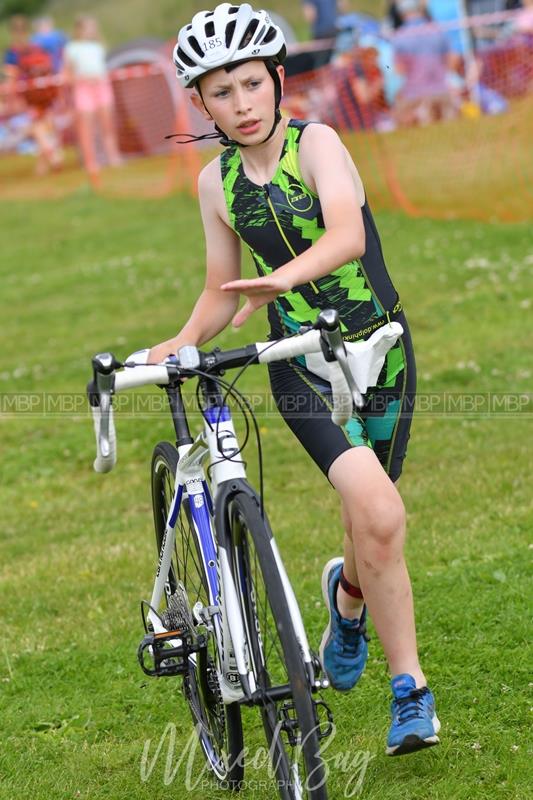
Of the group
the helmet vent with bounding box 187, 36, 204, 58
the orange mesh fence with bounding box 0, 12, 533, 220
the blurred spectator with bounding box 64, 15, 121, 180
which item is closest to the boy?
the helmet vent with bounding box 187, 36, 204, 58

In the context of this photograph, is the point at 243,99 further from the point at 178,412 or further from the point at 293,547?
the point at 293,547

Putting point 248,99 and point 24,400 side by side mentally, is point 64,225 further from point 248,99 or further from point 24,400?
point 248,99

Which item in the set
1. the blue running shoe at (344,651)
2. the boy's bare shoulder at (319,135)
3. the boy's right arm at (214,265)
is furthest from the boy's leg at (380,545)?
the boy's bare shoulder at (319,135)

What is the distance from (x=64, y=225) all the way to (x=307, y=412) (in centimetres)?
1643

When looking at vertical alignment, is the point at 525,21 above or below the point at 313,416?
above

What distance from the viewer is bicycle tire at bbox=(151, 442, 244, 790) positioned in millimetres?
4098

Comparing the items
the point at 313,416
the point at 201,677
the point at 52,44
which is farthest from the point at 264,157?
the point at 52,44

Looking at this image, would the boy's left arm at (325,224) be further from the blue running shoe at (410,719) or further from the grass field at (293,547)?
the grass field at (293,547)

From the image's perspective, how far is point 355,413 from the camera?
4395mm

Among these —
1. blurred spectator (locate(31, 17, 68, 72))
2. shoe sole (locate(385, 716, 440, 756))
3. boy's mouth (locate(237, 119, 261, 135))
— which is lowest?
shoe sole (locate(385, 716, 440, 756))

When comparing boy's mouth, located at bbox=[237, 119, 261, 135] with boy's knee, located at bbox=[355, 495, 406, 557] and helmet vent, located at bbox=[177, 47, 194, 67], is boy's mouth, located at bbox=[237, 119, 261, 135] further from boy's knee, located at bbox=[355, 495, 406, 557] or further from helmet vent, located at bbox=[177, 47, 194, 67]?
boy's knee, located at bbox=[355, 495, 406, 557]

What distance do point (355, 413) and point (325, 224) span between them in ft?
2.37

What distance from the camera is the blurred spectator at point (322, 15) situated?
22.6 metres

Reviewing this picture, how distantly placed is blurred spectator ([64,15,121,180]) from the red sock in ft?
64.4
